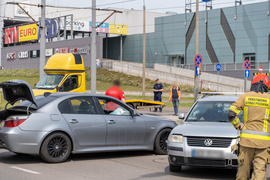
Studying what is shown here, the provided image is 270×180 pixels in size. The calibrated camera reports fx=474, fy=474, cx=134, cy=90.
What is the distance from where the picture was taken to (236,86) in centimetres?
5300

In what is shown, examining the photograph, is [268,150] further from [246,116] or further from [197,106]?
[197,106]

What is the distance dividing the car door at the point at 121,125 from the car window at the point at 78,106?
0.26 m

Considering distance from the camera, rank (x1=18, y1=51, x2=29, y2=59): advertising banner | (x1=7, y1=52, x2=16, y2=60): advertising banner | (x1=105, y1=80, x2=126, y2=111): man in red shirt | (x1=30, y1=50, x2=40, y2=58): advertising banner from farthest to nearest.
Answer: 1. (x1=7, y1=52, x2=16, y2=60): advertising banner
2. (x1=18, y1=51, x2=29, y2=59): advertising banner
3. (x1=30, y1=50, x2=40, y2=58): advertising banner
4. (x1=105, y1=80, x2=126, y2=111): man in red shirt

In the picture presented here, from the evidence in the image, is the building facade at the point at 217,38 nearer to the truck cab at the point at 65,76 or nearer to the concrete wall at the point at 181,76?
the concrete wall at the point at 181,76

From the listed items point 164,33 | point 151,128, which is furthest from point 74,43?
point 151,128

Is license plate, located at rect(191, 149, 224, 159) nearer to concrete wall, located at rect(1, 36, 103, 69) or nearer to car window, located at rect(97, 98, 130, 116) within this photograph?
car window, located at rect(97, 98, 130, 116)

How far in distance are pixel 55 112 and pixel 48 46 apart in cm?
5537

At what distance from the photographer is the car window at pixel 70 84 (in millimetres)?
20844

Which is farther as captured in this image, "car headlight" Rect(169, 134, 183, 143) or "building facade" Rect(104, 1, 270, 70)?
"building facade" Rect(104, 1, 270, 70)

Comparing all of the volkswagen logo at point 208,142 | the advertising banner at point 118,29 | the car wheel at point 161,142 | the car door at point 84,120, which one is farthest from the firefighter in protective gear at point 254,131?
the advertising banner at point 118,29

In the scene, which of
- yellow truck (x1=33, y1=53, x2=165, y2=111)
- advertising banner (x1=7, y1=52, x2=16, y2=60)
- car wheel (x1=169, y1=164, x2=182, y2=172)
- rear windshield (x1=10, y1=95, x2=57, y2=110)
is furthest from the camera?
advertising banner (x1=7, y1=52, x2=16, y2=60)

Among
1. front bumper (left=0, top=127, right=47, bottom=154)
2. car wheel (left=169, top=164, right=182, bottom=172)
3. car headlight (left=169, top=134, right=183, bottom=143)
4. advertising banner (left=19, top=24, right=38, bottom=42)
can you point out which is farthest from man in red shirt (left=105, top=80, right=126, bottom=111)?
advertising banner (left=19, top=24, right=38, bottom=42)

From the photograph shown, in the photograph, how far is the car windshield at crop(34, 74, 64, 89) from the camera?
2091 centimetres

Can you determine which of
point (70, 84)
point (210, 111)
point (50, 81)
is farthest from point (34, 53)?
point (210, 111)
